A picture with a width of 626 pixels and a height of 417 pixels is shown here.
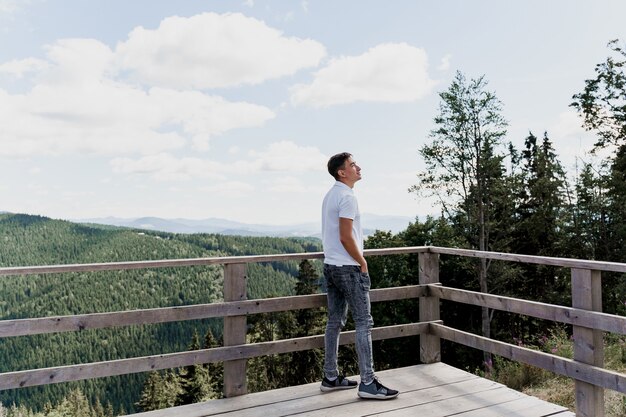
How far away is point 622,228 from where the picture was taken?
2355cm

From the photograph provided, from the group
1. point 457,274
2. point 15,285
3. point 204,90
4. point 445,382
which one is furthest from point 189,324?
point 204,90

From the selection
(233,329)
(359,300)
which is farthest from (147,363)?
(359,300)

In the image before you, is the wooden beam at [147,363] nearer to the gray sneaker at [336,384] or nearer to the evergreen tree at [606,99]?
the gray sneaker at [336,384]

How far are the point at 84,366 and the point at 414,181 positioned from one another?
2319 centimetres

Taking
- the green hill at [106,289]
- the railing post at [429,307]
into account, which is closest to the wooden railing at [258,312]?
the railing post at [429,307]

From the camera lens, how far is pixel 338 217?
3670 mm

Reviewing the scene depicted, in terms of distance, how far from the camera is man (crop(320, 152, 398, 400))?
362 cm

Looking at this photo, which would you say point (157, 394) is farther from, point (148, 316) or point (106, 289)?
point (106, 289)

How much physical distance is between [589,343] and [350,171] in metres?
1.97

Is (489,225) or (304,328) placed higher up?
(489,225)

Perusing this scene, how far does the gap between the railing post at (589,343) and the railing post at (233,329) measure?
7.77ft

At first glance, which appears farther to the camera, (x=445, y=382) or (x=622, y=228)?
(x=622, y=228)

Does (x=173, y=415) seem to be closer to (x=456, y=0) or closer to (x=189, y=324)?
(x=456, y=0)

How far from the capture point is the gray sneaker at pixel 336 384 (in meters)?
3.99
